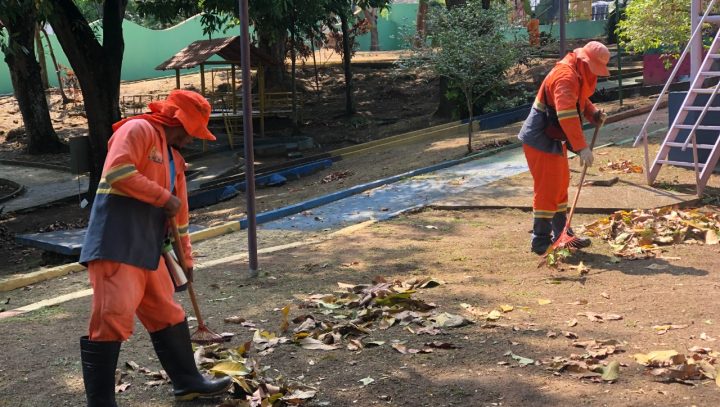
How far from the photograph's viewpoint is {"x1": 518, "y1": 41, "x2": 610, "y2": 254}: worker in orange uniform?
7.08m

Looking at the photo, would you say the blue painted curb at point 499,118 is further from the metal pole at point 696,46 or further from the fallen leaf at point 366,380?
the fallen leaf at point 366,380

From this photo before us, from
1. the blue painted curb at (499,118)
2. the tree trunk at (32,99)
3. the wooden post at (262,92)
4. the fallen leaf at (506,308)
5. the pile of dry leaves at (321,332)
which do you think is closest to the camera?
the pile of dry leaves at (321,332)

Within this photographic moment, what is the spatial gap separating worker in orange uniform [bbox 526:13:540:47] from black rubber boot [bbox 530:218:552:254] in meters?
12.3

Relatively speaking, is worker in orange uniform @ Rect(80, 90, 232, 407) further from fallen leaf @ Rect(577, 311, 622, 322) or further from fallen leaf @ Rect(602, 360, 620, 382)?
fallen leaf @ Rect(577, 311, 622, 322)

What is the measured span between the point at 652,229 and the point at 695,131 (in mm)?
2502

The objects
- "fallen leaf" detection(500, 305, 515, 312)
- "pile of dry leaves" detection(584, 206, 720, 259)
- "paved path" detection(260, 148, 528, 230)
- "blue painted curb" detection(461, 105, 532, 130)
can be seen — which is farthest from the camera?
"blue painted curb" detection(461, 105, 532, 130)

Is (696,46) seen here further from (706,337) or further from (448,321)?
(448,321)

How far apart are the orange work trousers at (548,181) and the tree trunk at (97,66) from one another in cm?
977

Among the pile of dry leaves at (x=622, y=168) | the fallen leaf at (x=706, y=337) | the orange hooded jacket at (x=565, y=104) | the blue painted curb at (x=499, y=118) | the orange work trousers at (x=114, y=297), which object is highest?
the orange hooded jacket at (x=565, y=104)

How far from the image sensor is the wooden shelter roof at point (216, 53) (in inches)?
859

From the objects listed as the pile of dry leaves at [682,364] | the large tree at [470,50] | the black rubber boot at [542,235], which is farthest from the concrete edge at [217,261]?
the large tree at [470,50]

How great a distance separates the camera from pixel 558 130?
730cm

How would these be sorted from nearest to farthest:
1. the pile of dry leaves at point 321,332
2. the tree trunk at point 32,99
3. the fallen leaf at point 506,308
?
1. the pile of dry leaves at point 321,332
2. the fallen leaf at point 506,308
3. the tree trunk at point 32,99

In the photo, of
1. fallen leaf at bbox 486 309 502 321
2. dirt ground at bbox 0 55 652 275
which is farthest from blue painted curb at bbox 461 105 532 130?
fallen leaf at bbox 486 309 502 321
